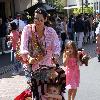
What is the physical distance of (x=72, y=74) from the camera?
26.9ft

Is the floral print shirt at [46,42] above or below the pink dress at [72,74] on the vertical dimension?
above

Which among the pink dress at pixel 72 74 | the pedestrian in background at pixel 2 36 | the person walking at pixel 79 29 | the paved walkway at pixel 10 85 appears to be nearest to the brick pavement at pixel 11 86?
the paved walkway at pixel 10 85

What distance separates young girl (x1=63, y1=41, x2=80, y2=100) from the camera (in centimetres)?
808

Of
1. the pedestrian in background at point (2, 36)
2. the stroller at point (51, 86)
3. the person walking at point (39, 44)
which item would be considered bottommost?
the pedestrian in background at point (2, 36)

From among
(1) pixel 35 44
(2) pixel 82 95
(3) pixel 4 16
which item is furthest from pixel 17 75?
(3) pixel 4 16

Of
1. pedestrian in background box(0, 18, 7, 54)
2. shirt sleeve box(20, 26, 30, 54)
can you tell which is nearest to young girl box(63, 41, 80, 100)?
shirt sleeve box(20, 26, 30, 54)

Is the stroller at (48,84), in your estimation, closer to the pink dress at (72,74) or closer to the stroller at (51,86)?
the stroller at (51,86)

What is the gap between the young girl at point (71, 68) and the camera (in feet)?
26.5

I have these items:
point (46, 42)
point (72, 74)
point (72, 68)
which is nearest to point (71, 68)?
point (72, 68)

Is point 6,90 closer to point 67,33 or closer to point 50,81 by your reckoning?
point 50,81

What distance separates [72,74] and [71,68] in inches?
4.8

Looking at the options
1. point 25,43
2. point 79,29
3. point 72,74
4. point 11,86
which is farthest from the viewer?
point 79,29

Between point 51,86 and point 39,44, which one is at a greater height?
point 39,44

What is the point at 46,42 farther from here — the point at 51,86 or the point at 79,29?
the point at 79,29
